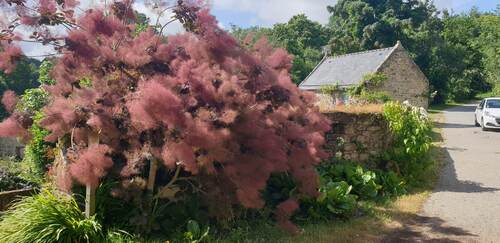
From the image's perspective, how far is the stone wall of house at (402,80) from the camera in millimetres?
24219

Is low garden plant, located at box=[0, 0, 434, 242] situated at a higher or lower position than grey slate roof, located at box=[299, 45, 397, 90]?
lower

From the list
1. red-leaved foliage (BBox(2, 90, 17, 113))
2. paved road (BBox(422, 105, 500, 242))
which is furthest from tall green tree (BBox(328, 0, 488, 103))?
red-leaved foliage (BBox(2, 90, 17, 113))

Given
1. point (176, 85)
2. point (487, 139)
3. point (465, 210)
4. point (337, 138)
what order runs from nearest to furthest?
1. point (176, 85)
2. point (465, 210)
3. point (337, 138)
4. point (487, 139)

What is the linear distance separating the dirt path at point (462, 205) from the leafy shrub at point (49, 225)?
3.75 m

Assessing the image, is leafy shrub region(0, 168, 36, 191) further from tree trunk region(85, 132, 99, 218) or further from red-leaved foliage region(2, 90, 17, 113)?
tree trunk region(85, 132, 99, 218)

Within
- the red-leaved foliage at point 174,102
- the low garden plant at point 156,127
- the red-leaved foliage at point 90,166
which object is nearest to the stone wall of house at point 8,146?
the low garden plant at point 156,127

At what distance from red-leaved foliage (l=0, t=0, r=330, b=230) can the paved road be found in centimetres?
296

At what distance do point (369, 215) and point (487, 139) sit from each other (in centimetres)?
1310

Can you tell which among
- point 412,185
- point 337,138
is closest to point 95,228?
point 337,138

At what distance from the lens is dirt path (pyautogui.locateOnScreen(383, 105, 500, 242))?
5914 millimetres

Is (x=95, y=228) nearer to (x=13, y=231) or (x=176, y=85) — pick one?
(x=13, y=231)

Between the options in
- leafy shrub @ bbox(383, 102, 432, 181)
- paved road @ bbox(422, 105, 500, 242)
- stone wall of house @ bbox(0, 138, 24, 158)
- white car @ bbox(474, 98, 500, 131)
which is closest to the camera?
paved road @ bbox(422, 105, 500, 242)

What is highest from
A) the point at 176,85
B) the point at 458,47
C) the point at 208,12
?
the point at 458,47

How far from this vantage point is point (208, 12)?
469 centimetres
